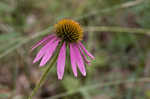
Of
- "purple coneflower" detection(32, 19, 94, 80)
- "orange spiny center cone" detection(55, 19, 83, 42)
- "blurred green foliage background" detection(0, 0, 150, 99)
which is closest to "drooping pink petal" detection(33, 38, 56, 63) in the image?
"purple coneflower" detection(32, 19, 94, 80)

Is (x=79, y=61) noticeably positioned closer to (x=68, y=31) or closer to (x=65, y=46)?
(x=65, y=46)

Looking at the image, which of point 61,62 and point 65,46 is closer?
point 61,62

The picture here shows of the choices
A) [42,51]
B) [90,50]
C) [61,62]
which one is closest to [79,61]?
[61,62]

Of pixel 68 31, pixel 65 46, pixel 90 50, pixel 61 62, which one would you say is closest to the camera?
pixel 61 62

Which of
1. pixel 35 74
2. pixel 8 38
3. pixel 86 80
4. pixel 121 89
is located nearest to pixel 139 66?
pixel 121 89

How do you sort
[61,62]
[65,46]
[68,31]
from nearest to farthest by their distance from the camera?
[61,62] → [65,46] → [68,31]

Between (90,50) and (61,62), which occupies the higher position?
(61,62)

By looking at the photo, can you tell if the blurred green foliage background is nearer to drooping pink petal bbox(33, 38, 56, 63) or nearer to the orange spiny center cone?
the orange spiny center cone
